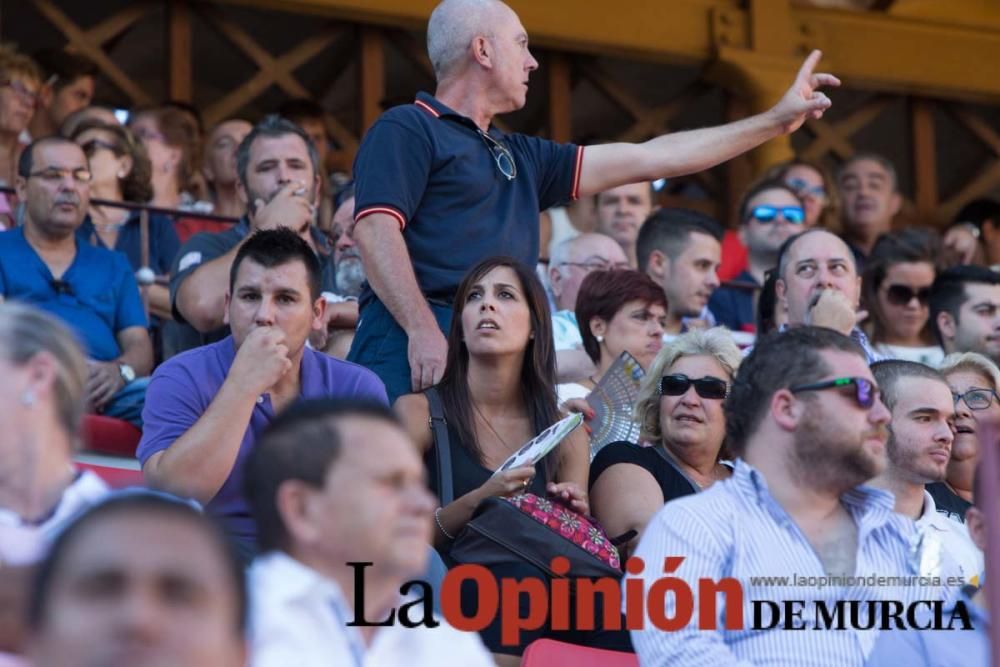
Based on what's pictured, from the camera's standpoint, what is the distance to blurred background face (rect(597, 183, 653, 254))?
8.33m

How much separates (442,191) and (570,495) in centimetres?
109

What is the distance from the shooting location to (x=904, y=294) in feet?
25.9

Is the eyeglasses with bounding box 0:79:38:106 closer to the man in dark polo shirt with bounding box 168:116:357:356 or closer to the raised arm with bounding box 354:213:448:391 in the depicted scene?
the man in dark polo shirt with bounding box 168:116:357:356

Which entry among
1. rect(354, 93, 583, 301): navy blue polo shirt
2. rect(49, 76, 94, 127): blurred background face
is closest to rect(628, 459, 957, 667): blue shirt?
rect(354, 93, 583, 301): navy blue polo shirt

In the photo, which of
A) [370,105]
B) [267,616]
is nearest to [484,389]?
[267,616]

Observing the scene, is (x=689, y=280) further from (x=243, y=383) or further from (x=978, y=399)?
(x=243, y=383)

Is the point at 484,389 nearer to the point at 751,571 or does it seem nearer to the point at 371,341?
the point at 371,341

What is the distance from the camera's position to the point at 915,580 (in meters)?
4.08

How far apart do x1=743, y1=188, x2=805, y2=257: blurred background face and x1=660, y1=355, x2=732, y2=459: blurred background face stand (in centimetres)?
295

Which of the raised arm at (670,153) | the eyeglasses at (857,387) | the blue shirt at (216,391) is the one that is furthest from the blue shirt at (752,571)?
the raised arm at (670,153)

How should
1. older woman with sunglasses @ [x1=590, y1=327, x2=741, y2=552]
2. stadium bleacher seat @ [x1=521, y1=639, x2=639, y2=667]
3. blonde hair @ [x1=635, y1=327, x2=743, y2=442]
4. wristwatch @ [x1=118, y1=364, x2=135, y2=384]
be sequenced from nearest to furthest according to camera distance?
stadium bleacher seat @ [x1=521, y1=639, x2=639, y2=667] → older woman with sunglasses @ [x1=590, y1=327, x2=741, y2=552] → blonde hair @ [x1=635, y1=327, x2=743, y2=442] → wristwatch @ [x1=118, y1=364, x2=135, y2=384]

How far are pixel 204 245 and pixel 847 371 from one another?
123 inches

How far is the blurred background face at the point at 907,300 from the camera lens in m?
7.84

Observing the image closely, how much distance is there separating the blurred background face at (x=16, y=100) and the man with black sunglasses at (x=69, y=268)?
1225 mm
